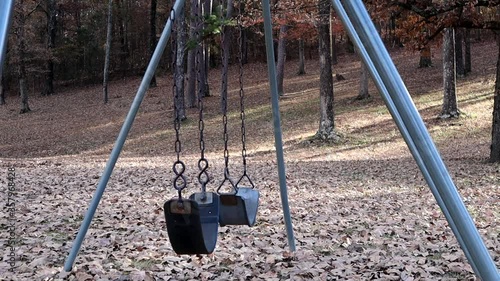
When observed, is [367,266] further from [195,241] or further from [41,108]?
[41,108]

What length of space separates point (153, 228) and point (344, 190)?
17.2 feet

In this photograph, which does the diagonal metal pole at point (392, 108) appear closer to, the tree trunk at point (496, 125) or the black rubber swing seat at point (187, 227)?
the black rubber swing seat at point (187, 227)

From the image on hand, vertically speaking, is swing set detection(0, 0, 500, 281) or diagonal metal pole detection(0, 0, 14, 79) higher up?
diagonal metal pole detection(0, 0, 14, 79)

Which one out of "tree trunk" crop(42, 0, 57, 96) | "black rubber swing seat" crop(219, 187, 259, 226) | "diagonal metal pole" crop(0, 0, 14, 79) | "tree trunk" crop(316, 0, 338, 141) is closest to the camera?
"diagonal metal pole" crop(0, 0, 14, 79)

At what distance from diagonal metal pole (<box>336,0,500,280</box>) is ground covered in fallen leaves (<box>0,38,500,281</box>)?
7.61 feet

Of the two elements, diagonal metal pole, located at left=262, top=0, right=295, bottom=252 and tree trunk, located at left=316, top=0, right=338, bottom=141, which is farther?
tree trunk, located at left=316, top=0, right=338, bottom=141

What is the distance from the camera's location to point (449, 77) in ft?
65.4

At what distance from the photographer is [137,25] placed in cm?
4619

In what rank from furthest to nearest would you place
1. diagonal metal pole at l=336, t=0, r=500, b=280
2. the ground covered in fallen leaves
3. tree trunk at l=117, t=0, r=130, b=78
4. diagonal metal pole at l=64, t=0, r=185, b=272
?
tree trunk at l=117, t=0, r=130, b=78 → the ground covered in fallen leaves → diagonal metal pole at l=64, t=0, r=185, b=272 → diagonal metal pole at l=336, t=0, r=500, b=280

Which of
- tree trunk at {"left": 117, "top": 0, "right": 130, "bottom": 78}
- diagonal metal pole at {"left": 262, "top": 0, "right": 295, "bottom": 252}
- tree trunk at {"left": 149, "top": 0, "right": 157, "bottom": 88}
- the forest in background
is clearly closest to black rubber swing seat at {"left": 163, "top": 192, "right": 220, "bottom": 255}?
diagonal metal pole at {"left": 262, "top": 0, "right": 295, "bottom": 252}

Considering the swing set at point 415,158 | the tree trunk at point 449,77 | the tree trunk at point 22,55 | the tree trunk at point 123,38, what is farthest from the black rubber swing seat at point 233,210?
the tree trunk at point 123,38

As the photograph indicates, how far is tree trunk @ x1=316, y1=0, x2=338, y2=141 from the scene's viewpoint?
18.5m

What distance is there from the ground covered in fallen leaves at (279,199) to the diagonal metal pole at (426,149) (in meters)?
2.32

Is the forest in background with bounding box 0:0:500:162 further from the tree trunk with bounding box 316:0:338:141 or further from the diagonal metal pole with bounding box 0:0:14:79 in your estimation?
the diagonal metal pole with bounding box 0:0:14:79
